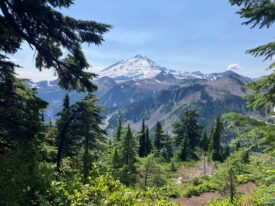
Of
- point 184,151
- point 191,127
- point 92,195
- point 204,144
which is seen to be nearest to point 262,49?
point 92,195

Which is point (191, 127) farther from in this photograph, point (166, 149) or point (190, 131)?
point (166, 149)

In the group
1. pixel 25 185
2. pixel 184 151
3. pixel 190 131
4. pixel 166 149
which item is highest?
pixel 190 131

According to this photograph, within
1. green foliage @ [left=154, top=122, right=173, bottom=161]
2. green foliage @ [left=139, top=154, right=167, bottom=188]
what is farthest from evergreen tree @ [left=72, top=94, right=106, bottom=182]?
green foliage @ [left=154, top=122, right=173, bottom=161]

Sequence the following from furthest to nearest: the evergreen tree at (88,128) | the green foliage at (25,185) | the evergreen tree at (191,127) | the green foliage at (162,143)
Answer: the green foliage at (162,143) < the evergreen tree at (191,127) < the evergreen tree at (88,128) < the green foliage at (25,185)

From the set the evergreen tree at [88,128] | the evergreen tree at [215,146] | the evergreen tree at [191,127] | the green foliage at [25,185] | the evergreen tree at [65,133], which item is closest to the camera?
the green foliage at [25,185]

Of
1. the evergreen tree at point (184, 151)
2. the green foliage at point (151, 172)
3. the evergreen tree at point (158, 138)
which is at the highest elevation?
the evergreen tree at point (158, 138)

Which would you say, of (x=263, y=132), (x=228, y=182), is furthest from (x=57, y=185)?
(x=228, y=182)

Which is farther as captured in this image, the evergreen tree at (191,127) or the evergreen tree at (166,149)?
the evergreen tree at (166,149)

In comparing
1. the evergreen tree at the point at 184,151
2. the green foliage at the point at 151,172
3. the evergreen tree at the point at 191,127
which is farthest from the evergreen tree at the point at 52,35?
the evergreen tree at the point at 191,127

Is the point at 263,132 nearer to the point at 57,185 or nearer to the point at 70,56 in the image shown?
the point at 57,185

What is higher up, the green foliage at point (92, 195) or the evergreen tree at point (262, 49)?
the evergreen tree at point (262, 49)

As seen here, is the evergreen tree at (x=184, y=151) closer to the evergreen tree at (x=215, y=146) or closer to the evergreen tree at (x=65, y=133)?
the evergreen tree at (x=215, y=146)

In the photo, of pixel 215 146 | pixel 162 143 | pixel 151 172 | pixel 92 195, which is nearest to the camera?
pixel 92 195

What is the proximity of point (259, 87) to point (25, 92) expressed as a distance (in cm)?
929
